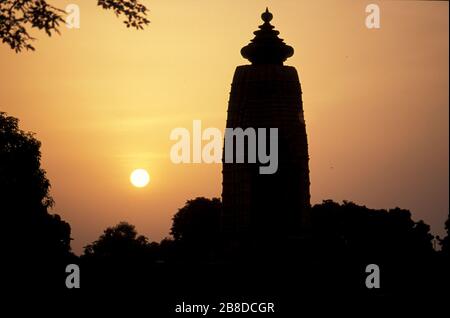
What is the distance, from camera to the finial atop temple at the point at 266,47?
59.7 metres

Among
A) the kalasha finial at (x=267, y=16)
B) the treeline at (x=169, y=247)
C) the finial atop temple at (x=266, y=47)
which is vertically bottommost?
the treeline at (x=169, y=247)

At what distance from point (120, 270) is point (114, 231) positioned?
99.1m

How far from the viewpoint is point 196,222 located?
10494 centimetres

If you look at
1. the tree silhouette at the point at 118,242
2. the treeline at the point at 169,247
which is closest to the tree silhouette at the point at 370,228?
the treeline at the point at 169,247

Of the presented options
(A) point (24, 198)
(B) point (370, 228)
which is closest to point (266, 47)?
(A) point (24, 198)

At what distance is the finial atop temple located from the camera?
196 ft

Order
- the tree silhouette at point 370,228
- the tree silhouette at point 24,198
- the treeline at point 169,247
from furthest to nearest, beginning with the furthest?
the tree silhouette at point 370,228, the tree silhouette at point 24,198, the treeline at point 169,247

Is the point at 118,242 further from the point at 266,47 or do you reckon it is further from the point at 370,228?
the point at 266,47

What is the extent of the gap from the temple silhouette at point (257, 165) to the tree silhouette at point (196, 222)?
43067mm

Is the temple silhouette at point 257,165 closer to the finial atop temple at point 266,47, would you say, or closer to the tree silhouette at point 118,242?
the finial atop temple at point 266,47

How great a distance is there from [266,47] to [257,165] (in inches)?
274

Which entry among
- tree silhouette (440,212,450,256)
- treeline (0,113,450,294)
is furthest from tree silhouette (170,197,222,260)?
tree silhouette (440,212,450,256)

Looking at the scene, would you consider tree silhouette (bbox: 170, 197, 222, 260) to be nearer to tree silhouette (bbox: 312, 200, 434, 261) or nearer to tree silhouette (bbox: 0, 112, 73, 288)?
tree silhouette (bbox: 312, 200, 434, 261)
